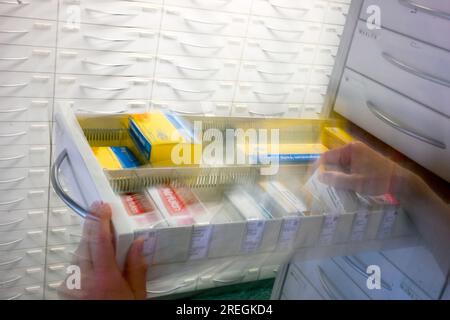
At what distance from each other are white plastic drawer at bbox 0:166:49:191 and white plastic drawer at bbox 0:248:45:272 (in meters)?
0.18

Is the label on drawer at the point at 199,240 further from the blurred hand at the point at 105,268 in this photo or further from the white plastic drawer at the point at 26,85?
the white plastic drawer at the point at 26,85

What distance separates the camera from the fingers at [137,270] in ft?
1.78

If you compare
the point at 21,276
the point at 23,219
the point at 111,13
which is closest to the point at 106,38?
the point at 111,13

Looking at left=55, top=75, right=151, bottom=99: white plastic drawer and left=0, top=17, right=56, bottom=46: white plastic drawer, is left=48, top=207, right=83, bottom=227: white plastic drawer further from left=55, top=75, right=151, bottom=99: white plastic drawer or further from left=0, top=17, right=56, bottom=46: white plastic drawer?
left=0, top=17, right=56, bottom=46: white plastic drawer

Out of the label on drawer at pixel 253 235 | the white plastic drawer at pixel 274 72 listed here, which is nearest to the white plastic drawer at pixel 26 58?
the white plastic drawer at pixel 274 72

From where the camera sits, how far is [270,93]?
1.18 meters

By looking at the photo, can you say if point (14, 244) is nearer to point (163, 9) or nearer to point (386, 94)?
point (163, 9)

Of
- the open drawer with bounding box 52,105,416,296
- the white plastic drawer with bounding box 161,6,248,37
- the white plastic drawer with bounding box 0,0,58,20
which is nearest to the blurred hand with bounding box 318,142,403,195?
the open drawer with bounding box 52,105,416,296

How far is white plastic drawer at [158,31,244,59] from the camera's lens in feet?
3.27

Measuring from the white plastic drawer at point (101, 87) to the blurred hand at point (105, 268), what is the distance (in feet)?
1.41

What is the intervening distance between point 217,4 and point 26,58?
0.42m

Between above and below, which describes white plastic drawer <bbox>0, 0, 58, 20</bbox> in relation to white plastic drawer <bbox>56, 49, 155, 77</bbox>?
above

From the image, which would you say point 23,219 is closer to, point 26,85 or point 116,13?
point 26,85
